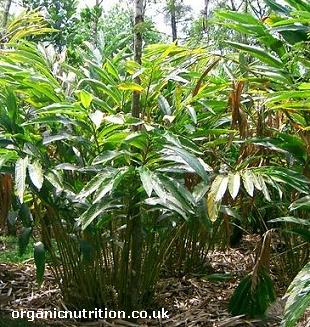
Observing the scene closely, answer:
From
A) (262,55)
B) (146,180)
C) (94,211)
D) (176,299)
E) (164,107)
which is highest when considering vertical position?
(262,55)

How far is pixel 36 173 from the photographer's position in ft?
4.75

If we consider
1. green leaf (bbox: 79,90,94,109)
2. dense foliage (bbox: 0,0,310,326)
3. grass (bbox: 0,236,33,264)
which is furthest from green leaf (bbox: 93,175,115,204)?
grass (bbox: 0,236,33,264)

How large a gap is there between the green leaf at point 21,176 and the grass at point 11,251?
1.39 metres

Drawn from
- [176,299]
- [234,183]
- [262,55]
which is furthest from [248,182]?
[176,299]

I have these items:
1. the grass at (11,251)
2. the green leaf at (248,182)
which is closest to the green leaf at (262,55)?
the green leaf at (248,182)

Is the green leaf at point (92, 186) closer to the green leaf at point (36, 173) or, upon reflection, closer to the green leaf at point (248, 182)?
the green leaf at point (36, 173)

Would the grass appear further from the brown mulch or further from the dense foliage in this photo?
the dense foliage

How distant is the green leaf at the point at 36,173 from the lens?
1413 mm

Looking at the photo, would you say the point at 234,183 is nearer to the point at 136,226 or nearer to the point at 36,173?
the point at 136,226

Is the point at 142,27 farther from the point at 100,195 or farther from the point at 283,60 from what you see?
the point at 100,195

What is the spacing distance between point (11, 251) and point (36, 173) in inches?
73.6

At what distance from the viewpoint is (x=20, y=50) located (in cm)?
188

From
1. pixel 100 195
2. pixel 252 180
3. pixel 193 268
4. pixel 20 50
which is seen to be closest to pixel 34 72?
pixel 20 50

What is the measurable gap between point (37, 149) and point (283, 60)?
83cm
